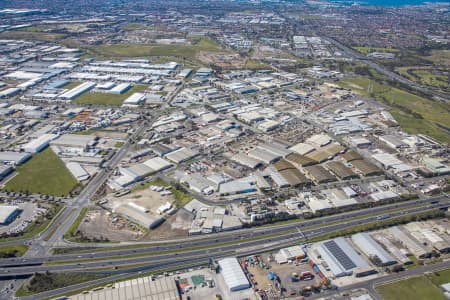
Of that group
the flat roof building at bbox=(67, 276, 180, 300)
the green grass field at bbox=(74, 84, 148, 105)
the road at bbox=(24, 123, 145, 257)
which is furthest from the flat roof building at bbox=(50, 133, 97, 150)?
the flat roof building at bbox=(67, 276, 180, 300)

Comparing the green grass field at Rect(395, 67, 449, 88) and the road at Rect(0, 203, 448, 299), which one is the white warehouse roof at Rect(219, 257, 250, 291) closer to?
the road at Rect(0, 203, 448, 299)

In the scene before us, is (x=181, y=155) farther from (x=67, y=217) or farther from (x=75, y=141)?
(x=67, y=217)

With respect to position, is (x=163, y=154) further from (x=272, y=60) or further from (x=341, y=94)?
(x=272, y=60)

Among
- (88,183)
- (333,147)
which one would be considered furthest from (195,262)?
(333,147)

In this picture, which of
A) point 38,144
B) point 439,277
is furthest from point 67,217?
point 439,277

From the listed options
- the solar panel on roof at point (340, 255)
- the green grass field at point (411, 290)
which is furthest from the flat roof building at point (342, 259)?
the green grass field at point (411, 290)

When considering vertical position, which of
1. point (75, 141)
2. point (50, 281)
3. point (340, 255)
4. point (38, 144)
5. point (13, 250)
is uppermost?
point (38, 144)
